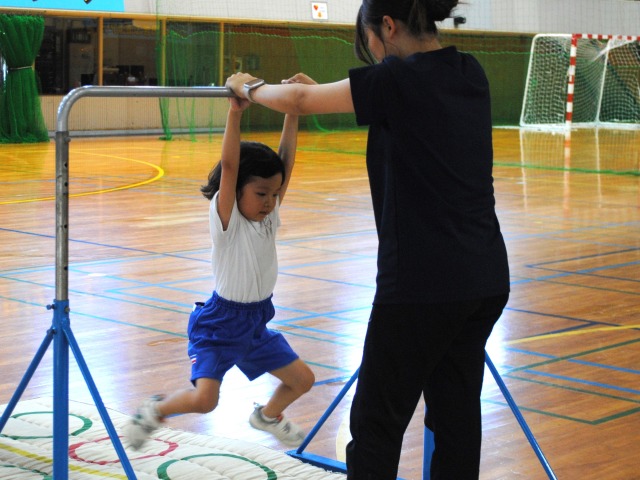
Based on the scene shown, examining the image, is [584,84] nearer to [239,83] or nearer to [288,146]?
[288,146]

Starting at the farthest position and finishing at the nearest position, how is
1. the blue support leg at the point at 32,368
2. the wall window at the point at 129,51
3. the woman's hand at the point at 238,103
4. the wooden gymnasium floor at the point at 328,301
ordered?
the wall window at the point at 129,51
the wooden gymnasium floor at the point at 328,301
the blue support leg at the point at 32,368
the woman's hand at the point at 238,103

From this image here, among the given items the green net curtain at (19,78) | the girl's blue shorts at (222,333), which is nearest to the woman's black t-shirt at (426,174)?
the girl's blue shorts at (222,333)

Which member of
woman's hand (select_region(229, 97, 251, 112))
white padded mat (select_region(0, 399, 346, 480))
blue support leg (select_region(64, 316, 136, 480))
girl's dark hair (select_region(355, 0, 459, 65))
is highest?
girl's dark hair (select_region(355, 0, 459, 65))

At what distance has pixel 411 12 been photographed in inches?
88.4

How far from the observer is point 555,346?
5184 millimetres

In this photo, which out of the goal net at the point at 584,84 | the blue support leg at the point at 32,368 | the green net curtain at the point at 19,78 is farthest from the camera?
the goal net at the point at 584,84

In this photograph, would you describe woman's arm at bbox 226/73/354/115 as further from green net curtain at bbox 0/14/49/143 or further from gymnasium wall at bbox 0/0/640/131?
gymnasium wall at bbox 0/0/640/131

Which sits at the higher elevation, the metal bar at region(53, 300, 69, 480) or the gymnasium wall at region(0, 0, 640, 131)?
the gymnasium wall at region(0, 0, 640, 131)

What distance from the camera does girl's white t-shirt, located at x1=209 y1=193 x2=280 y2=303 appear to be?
10.1 feet

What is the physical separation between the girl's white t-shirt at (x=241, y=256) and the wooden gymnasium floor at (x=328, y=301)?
2.64 feet

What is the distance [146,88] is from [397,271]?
1.04 metres

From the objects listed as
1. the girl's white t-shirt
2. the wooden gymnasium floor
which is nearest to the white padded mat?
the wooden gymnasium floor

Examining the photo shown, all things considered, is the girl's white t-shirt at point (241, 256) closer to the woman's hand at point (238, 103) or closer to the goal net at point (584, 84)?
the woman's hand at point (238, 103)

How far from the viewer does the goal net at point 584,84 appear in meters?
23.0
